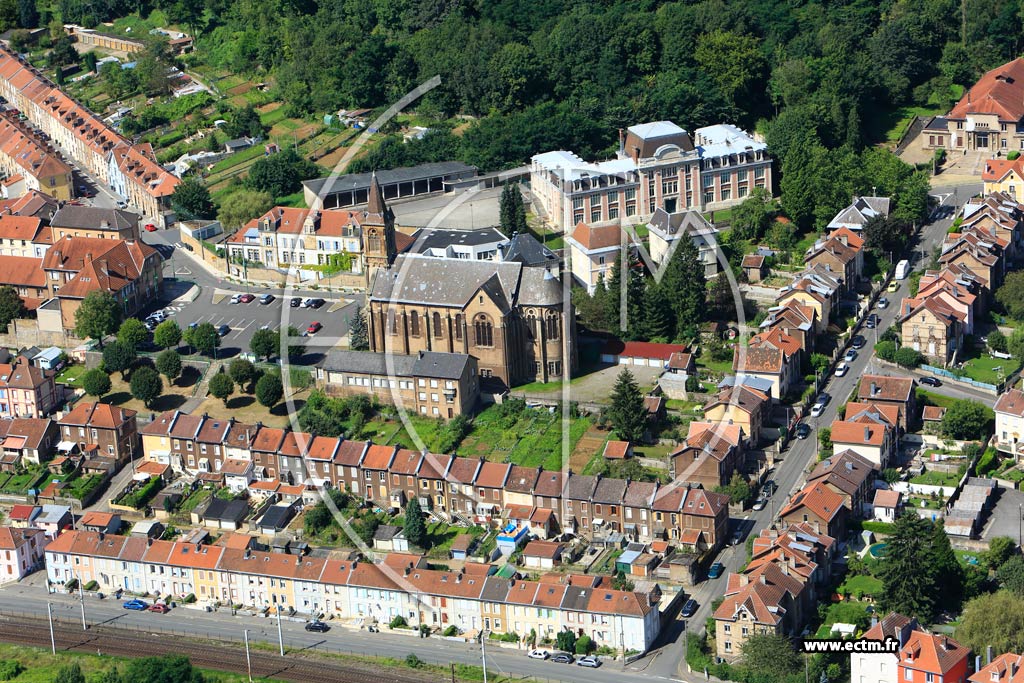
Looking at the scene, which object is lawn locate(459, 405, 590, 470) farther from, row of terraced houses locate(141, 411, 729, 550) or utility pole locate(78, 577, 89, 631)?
utility pole locate(78, 577, 89, 631)

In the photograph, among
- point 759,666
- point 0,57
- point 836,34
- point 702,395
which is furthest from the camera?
point 0,57

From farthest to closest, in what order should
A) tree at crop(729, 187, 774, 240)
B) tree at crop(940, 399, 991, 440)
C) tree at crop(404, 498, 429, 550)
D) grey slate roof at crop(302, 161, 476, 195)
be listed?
1. grey slate roof at crop(302, 161, 476, 195)
2. tree at crop(729, 187, 774, 240)
3. tree at crop(940, 399, 991, 440)
4. tree at crop(404, 498, 429, 550)

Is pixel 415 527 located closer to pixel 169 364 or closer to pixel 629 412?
pixel 629 412

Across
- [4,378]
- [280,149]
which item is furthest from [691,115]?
[4,378]

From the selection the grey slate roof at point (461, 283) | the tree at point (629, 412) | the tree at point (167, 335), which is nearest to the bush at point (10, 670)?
the tree at point (167, 335)

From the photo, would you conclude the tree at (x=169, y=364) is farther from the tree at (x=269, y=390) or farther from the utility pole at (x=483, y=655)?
the utility pole at (x=483, y=655)

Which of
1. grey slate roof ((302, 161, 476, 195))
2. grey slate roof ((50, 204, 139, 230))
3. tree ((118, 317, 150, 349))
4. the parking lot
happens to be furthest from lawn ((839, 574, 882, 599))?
grey slate roof ((50, 204, 139, 230))

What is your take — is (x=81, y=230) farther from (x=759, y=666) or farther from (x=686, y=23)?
(x=759, y=666)
